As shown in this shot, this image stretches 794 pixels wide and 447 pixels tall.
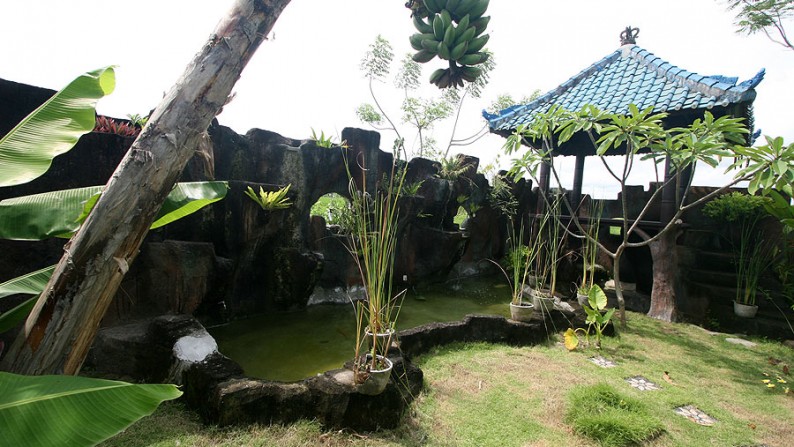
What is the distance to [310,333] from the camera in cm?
404

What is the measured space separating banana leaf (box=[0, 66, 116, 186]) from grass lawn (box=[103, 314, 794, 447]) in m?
1.38

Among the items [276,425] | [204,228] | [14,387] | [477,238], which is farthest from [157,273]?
[477,238]

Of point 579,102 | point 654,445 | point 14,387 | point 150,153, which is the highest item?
point 579,102

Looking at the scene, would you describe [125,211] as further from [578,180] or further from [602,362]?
[578,180]

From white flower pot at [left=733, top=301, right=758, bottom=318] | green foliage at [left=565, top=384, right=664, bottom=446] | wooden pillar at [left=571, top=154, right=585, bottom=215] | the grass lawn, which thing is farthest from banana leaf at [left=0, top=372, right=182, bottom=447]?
wooden pillar at [left=571, top=154, right=585, bottom=215]

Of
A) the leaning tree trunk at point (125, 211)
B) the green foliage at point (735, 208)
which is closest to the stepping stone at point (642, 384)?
the leaning tree trunk at point (125, 211)

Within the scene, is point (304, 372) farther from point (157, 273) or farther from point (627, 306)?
point (627, 306)

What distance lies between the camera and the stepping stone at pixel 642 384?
2947 millimetres

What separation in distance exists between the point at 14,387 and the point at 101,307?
0.92 feet

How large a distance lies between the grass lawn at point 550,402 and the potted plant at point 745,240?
109cm

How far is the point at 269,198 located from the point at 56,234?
9.42 ft

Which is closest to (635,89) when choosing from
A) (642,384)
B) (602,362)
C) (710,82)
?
(710,82)

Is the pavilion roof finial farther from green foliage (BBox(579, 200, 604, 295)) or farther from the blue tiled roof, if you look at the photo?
green foliage (BBox(579, 200, 604, 295))

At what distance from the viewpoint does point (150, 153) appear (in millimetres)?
1113
